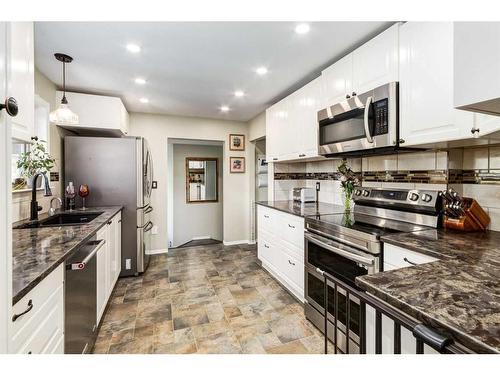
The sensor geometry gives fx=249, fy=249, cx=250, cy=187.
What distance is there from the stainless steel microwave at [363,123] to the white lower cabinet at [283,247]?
822mm

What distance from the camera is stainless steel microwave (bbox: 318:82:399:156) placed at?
176cm

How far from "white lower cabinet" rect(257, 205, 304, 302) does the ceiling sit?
154cm

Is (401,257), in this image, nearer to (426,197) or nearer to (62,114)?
(426,197)

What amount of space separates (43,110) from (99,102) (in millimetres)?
605

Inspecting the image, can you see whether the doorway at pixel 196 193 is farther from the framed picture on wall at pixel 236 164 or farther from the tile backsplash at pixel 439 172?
the tile backsplash at pixel 439 172

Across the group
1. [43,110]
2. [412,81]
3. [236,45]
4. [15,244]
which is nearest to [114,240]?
[15,244]

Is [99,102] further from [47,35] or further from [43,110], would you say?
[47,35]

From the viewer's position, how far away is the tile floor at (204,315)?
1908 millimetres

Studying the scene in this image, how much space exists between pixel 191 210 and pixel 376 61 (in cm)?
Result: 458

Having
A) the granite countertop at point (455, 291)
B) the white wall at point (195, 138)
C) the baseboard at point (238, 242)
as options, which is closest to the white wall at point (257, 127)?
the white wall at point (195, 138)

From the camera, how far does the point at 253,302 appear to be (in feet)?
8.44

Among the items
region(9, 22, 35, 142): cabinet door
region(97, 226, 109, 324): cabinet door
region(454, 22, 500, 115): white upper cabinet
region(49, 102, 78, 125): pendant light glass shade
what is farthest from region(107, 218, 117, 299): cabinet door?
region(454, 22, 500, 115): white upper cabinet

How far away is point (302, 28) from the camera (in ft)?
6.08

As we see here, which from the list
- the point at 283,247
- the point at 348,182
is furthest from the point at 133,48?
the point at 283,247
